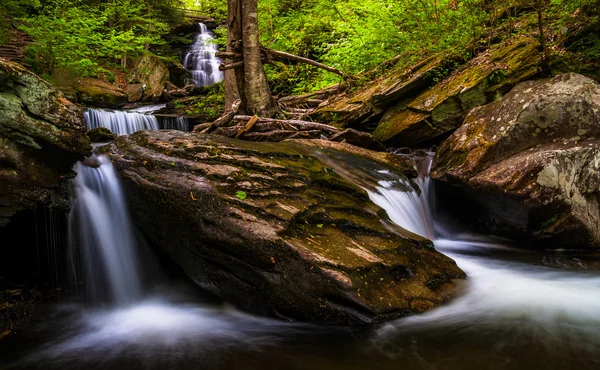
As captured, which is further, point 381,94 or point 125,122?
point 125,122

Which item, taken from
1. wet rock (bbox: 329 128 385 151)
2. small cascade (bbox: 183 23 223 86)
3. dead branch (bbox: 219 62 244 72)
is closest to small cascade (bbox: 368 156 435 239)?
wet rock (bbox: 329 128 385 151)

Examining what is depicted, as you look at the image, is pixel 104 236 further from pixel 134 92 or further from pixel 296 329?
pixel 134 92

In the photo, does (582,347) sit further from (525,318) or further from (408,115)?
(408,115)

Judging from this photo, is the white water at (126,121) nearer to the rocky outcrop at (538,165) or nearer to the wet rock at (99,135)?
the wet rock at (99,135)

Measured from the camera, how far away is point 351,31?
35.5 ft

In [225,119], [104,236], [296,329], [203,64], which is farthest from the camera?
[203,64]

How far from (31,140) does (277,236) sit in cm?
277

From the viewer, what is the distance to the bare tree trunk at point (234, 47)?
8156mm

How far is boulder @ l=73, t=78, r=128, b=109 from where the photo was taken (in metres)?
11.6

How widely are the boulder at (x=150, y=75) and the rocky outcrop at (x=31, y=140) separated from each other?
34.9ft

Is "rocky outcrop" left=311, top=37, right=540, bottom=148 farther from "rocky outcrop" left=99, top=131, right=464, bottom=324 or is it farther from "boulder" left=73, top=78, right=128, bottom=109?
"boulder" left=73, top=78, right=128, bottom=109

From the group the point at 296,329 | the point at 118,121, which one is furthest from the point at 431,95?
the point at 118,121

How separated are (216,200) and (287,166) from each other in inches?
47.5

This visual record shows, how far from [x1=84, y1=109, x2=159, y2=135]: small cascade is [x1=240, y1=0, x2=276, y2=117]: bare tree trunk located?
333 centimetres
